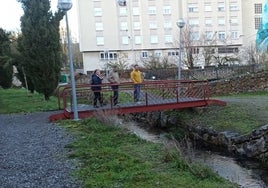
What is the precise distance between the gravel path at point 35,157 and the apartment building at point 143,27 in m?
62.7

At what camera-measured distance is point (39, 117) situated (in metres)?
18.5

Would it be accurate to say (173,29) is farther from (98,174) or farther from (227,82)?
(98,174)

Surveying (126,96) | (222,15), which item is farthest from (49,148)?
(222,15)

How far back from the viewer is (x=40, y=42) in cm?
2473

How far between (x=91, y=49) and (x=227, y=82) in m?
50.0

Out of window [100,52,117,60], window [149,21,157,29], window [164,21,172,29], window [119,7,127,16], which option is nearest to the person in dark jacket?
window [100,52,117,60]

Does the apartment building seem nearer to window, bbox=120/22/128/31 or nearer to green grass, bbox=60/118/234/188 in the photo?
window, bbox=120/22/128/31

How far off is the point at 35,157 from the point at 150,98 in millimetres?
10228

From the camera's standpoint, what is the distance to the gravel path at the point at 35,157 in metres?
7.52

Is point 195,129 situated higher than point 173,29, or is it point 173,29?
point 173,29

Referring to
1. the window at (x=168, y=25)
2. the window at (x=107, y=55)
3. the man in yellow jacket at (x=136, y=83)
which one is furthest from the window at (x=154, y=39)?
the man in yellow jacket at (x=136, y=83)

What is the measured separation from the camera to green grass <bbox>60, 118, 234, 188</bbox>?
7.40m

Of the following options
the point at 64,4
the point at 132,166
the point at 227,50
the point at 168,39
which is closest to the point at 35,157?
the point at 132,166

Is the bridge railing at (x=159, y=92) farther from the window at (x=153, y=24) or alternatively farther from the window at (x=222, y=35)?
the window at (x=222, y=35)
